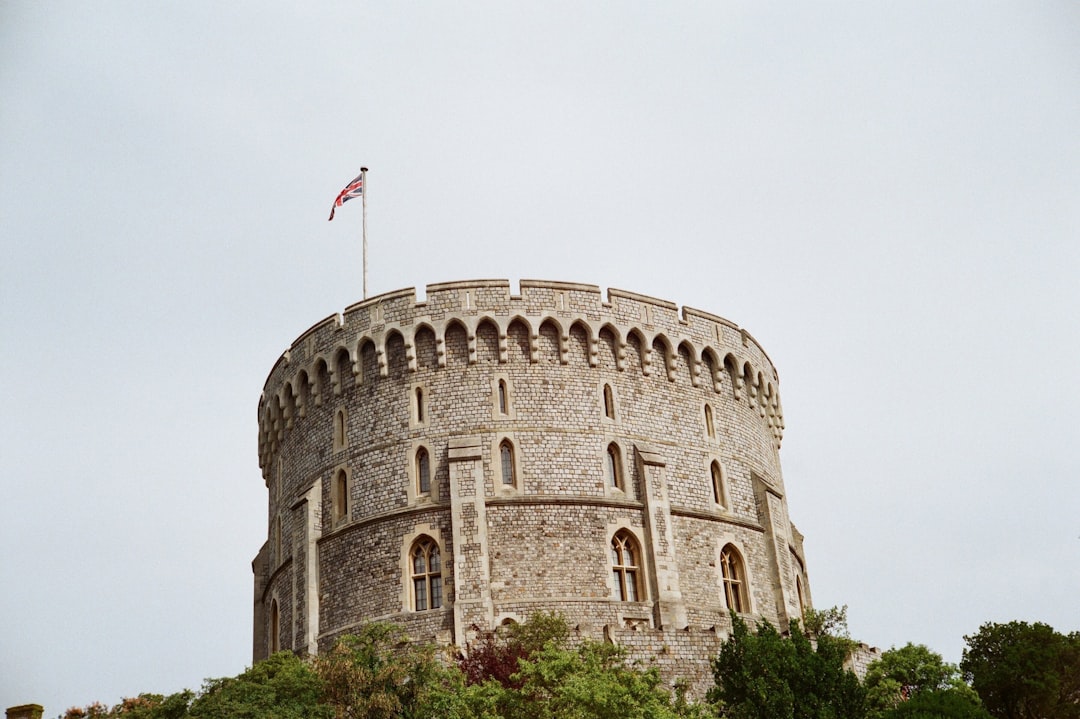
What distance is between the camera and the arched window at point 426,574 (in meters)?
33.9

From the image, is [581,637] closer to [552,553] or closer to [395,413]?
[552,553]

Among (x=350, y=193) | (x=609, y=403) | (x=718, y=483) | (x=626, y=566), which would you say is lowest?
(x=626, y=566)

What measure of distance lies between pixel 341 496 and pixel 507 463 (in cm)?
544

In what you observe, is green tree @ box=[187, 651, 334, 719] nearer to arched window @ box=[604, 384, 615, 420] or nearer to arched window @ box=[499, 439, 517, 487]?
arched window @ box=[499, 439, 517, 487]

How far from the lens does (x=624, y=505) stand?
3522cm

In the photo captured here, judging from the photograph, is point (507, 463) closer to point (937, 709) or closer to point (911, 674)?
point (911, 674)

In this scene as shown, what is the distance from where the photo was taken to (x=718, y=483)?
37.8 meters

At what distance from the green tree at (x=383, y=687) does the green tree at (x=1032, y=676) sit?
17608 millimetres

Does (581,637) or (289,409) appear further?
(289,409)

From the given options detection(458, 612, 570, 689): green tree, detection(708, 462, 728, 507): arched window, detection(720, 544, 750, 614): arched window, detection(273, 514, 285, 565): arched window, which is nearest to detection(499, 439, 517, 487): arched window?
detection(458, 612, 570, 689): green tree

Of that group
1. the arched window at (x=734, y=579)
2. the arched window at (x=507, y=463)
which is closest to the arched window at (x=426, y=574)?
the arched window at (x=507, y=463)

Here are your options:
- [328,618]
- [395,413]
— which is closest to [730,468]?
[395,413]

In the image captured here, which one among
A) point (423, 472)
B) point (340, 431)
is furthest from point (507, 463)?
point (340, 431)

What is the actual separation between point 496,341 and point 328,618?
31.6 feet
